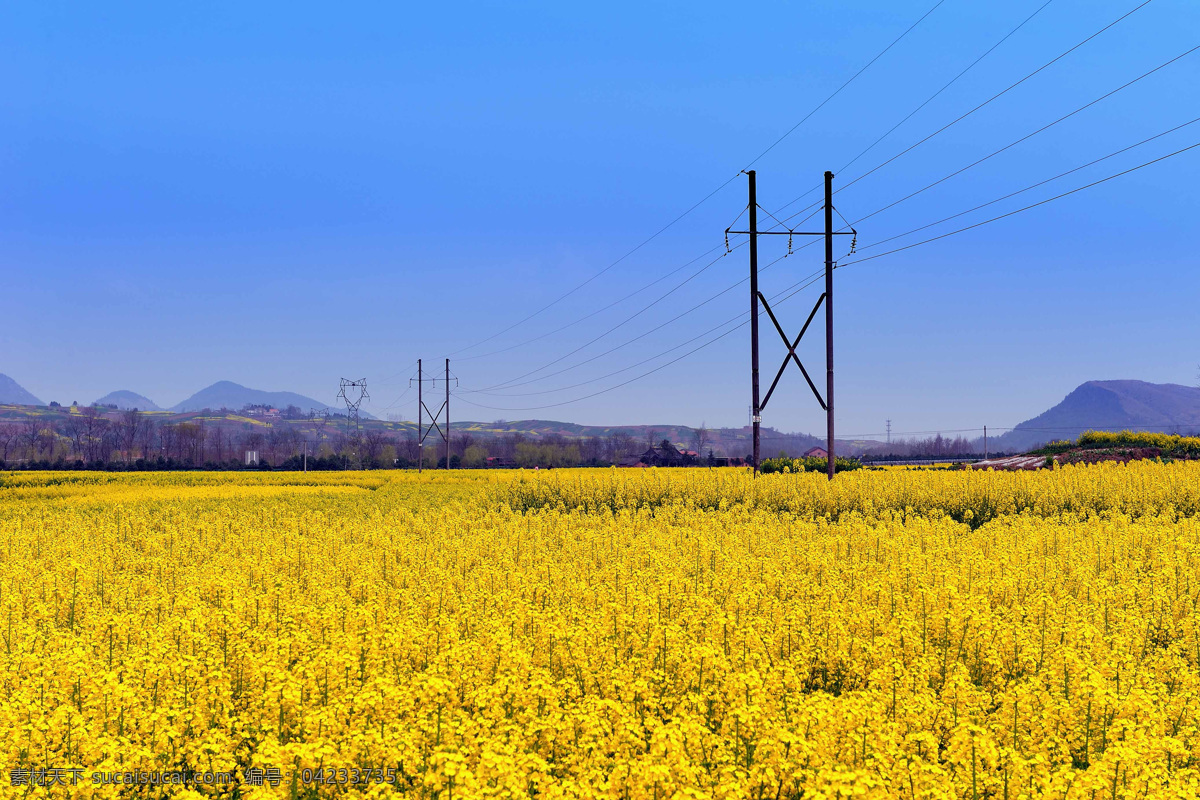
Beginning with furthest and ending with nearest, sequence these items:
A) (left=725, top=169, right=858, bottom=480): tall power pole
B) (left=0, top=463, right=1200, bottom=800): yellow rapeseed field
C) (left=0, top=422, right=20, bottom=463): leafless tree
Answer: (left=0, top=422, right=20, bottom=463): leafless tree → (left=725, top=169, right=858, bottom=480): tall power pole → (left=0, top=463, right=1200, bottom=800): yellow rapeseed field

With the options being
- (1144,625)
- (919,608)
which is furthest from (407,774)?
(1144,625)

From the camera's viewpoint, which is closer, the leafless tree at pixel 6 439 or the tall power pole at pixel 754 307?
the tall power pole at pixel 754 307

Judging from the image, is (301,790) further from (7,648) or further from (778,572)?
(778,572)

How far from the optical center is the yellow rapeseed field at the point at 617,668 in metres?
4.90

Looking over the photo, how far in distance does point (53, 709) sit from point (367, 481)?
46.4 metres

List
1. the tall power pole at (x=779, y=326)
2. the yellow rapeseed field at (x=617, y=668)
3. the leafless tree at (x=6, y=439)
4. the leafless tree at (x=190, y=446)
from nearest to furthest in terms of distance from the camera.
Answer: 1. the yellow rapeseed field at (x=617, y=668)
2. the tall power pole at (x=779, y=326)
3. the leafless tree at (x=6, y=439)
4. the leafless tree at (x=190, y=446)

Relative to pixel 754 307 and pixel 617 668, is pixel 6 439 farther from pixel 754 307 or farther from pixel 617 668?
pixel 617 668

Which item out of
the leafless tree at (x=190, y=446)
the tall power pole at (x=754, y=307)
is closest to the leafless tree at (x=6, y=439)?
the leafless tree at (x=190, y=446)

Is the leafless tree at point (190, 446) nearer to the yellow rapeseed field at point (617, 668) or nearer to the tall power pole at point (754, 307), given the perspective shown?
the tall power pole at point (754, 307)

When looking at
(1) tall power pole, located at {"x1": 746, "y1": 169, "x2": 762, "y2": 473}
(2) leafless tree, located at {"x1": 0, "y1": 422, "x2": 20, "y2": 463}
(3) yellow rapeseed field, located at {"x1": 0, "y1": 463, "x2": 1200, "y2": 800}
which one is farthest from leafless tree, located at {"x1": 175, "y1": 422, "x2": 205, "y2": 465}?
(3) yellow rapeseed field, located at {"x1": 0, "y1": 463, "x2": 1200, "y2": 800}

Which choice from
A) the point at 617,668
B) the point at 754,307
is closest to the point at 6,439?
the point at 754,307

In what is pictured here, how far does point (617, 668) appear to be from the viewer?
257 inches

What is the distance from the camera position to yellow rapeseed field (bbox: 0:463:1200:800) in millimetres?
4898

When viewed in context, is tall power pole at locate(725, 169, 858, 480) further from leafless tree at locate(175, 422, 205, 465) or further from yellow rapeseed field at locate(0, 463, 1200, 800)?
leafless tree at locate(175, 422, 205, 465)
